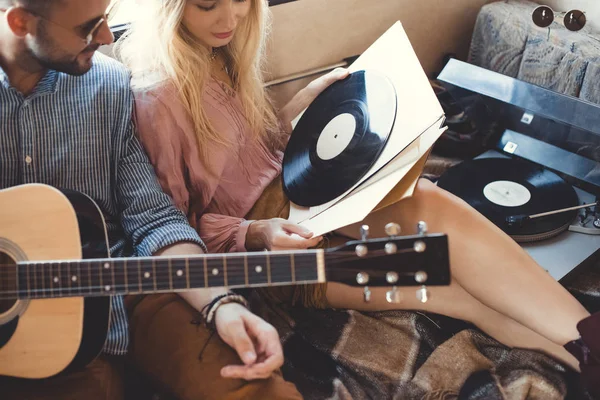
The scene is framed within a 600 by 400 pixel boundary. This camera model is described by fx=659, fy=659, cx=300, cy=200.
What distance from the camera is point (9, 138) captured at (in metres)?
1.09

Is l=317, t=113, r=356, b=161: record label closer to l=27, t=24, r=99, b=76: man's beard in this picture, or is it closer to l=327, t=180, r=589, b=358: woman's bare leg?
l=327, t=180, r=589, b=358: woman's bare leg

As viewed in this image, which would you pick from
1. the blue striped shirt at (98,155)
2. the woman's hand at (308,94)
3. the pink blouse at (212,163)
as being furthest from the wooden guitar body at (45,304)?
the woman's hand at (308,94)

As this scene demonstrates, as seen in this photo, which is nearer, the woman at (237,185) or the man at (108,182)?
the man at (108,182)

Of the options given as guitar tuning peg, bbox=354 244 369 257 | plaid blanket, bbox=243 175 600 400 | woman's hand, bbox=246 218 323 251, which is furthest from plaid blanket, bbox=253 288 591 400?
guitar tuning peg, bbox=354 244 369 257

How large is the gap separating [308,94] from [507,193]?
525 mm

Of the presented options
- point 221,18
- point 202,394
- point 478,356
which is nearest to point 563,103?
point 478,356

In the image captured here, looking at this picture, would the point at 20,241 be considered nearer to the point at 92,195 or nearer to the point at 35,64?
the point at 92,195

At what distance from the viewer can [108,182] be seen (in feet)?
3.88

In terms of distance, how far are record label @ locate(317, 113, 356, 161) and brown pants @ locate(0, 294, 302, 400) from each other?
40cm

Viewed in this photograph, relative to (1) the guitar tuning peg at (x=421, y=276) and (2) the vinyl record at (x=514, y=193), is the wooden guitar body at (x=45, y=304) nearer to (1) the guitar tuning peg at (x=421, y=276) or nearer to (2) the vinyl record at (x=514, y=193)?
(1) the guitar tuning peg at (x=421, y=276)

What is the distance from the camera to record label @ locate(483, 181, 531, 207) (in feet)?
4.98

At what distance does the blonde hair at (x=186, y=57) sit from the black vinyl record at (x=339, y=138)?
→ 12 cm

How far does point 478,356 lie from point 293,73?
0.93m

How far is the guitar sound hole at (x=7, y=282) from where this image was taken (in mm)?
987
